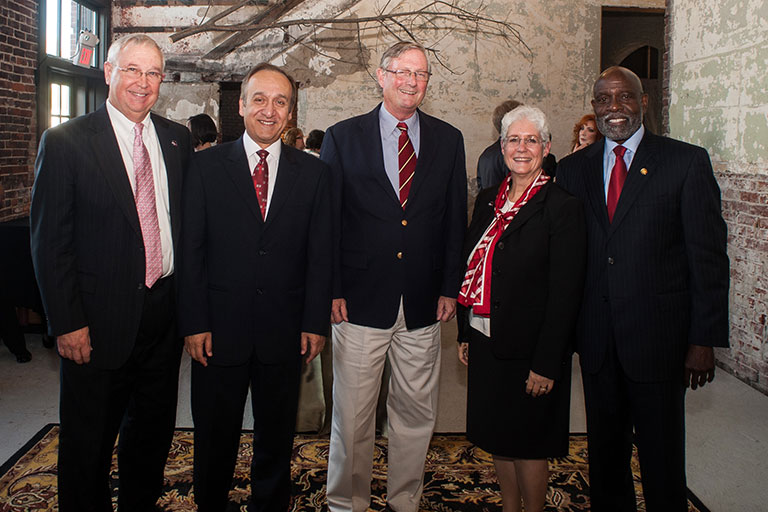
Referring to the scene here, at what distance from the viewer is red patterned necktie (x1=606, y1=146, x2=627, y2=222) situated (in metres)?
2.38

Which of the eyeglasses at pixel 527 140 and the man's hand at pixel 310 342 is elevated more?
the eyeglasses at pixel 527 140

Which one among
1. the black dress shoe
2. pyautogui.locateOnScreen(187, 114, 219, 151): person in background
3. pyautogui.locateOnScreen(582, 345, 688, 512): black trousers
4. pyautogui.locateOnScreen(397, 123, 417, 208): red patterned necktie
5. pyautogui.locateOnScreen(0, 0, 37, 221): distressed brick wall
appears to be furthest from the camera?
pyautogui.locateOnScreen(0, 0, 37, 221): distressed brick wall

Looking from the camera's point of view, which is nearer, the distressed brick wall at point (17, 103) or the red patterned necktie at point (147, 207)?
the red patterned necktie at point (147, 207)

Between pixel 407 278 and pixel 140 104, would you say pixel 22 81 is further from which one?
pixel 407 278

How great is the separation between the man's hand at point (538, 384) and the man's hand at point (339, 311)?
0.80 m

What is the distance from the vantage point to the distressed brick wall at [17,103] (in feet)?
19.3

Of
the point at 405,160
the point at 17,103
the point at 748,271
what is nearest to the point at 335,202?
the point at 405,160

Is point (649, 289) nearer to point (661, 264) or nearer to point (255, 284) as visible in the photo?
point (661, 264)

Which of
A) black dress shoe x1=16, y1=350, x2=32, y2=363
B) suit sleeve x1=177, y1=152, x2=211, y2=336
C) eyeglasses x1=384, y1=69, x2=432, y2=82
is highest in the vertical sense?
eyeglasses x1=384, y1=69, x2=432, y2=82

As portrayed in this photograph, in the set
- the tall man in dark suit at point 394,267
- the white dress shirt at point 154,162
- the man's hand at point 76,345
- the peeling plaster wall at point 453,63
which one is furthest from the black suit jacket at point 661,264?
the peeling plaster wall at point 453,63

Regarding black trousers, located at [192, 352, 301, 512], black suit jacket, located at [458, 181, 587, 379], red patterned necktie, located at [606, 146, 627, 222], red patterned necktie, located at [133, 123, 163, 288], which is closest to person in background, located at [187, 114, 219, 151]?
red patterned necktie, located at [133, 123, 163, 288]

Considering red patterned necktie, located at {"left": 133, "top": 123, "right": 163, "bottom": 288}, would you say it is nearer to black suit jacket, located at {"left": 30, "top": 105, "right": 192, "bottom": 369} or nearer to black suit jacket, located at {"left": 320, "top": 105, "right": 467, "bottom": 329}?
black suit jacket, located at {"left": 30, "top": 105, "right": 192, "bottom": 369}

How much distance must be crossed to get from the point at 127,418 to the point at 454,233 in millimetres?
1542

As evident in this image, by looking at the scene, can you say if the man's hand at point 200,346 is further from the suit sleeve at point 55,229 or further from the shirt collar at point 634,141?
the shirt collar at point 634,141
